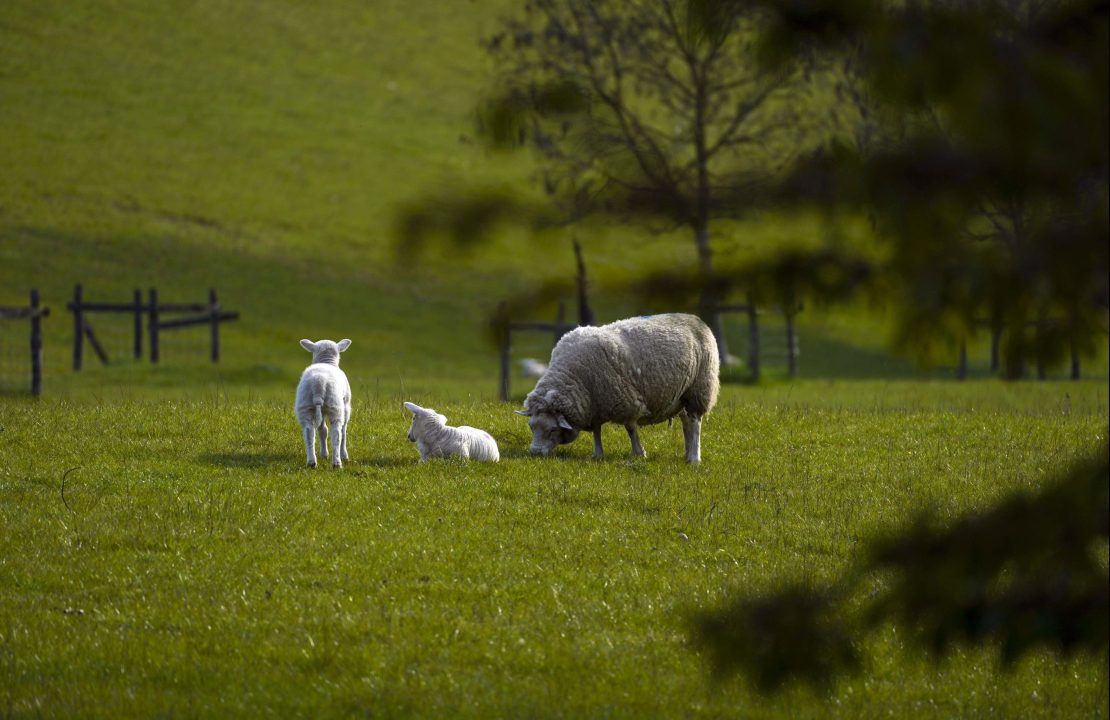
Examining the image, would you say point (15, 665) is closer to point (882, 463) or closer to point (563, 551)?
point (563, 551)

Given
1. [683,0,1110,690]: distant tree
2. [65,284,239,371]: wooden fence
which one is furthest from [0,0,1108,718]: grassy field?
[65,284,239,371]: wooden fence

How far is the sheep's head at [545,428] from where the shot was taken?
17281mm

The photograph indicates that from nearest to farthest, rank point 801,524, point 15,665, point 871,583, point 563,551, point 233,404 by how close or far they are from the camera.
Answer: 1. point 15,665
2. point 871,583
3. point 563,551
4. point 801,524
5. point 233,404

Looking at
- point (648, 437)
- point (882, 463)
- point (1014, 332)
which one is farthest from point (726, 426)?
point (1014, 332)

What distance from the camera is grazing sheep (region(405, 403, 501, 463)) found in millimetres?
16281

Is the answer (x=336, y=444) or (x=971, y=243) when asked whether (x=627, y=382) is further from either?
(x=971, y=243)

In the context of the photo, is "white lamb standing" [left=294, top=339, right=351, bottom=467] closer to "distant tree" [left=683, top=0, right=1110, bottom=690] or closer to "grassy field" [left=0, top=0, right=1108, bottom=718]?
"grassy field" [left=0, top=0, right=1108, bottom=718]

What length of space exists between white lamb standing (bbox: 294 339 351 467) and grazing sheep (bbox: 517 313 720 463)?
268cm

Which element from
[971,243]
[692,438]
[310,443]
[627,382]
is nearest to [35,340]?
[310,443]

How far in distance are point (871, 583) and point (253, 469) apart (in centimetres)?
762

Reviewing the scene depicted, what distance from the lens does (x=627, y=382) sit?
55.7ft

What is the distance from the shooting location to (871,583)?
1170 centimetres

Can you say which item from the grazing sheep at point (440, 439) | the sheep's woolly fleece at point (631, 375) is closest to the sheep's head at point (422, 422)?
the grazing sheep at point (440, 439)

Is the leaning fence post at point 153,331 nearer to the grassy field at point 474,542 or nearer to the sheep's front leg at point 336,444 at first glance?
the grassy field at point 474,542
